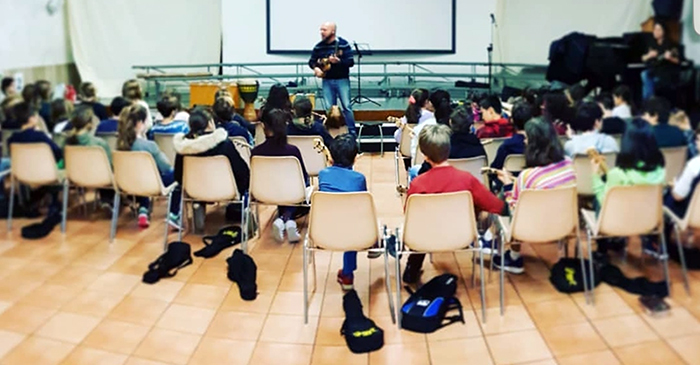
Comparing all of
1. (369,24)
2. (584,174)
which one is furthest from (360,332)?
(369,24)

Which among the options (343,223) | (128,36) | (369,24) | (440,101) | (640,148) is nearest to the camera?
(640,148)

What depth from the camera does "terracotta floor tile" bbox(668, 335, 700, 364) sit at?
1.75m

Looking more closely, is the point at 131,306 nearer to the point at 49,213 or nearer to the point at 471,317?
the point at 49,213

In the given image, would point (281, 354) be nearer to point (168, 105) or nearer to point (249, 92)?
point (168, 105)

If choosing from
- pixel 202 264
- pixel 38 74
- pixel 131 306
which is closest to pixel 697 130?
pixel 38 74

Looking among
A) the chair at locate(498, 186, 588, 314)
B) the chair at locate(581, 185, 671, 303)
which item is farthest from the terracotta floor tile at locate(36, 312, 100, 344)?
the chair at locate(581, 185, 671, 303)

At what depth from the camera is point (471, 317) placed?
257 centimetres

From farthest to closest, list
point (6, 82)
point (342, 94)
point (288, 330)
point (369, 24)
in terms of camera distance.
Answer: point (369, 24), point (342, 94), point (288, 330), point (6, 82)

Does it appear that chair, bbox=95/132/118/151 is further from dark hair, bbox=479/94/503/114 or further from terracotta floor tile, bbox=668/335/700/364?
terracotta floor tile, bbox=668/335/700/364

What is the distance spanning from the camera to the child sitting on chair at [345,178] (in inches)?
111

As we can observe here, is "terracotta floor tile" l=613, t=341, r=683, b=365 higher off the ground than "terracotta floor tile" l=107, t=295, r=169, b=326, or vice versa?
"terracotta floor tile" l=613, t=341, r=683, b=365

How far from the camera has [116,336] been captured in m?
2.33

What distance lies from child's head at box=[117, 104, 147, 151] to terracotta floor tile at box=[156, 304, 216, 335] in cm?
72

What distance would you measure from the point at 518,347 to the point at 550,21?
1259mm
